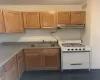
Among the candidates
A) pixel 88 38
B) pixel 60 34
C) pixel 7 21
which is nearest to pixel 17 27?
pixel 7 21

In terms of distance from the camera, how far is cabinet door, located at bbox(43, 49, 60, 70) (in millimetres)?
3453

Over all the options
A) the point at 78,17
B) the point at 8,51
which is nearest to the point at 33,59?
the point at 8,51

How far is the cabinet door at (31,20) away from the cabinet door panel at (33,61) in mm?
929

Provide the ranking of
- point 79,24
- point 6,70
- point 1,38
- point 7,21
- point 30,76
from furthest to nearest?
1. point 1,38
2. point 79,24
3. point 7,21
4. point 30,76
5. point 6,70

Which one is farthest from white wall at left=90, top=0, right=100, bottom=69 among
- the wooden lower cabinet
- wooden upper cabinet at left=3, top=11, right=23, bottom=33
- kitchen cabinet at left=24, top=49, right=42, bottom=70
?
wooden upper cabinet at left=3, top=11, right=23, bottom=33

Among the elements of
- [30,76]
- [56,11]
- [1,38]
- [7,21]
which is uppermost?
[56,11]

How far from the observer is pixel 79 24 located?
12.4ft

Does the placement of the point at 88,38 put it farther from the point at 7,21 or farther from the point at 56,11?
the point at 7,21

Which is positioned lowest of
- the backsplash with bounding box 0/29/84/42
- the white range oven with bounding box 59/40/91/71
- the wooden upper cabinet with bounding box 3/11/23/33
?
the white range oven with bounding box 59/40/91/71

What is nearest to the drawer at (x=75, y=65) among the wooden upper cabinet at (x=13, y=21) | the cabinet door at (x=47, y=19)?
the cabinet door at (x=47, y=19)

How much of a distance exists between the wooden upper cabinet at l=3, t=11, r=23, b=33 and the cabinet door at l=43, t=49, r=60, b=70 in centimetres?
106

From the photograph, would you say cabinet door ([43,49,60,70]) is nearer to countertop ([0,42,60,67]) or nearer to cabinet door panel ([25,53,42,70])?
cabinet door panel ([25,53,42,70])

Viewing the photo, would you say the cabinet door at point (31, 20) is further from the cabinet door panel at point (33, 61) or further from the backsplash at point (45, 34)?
the cabinet door panel at point (33, 61)

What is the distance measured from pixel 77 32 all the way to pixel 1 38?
8.40 feet
